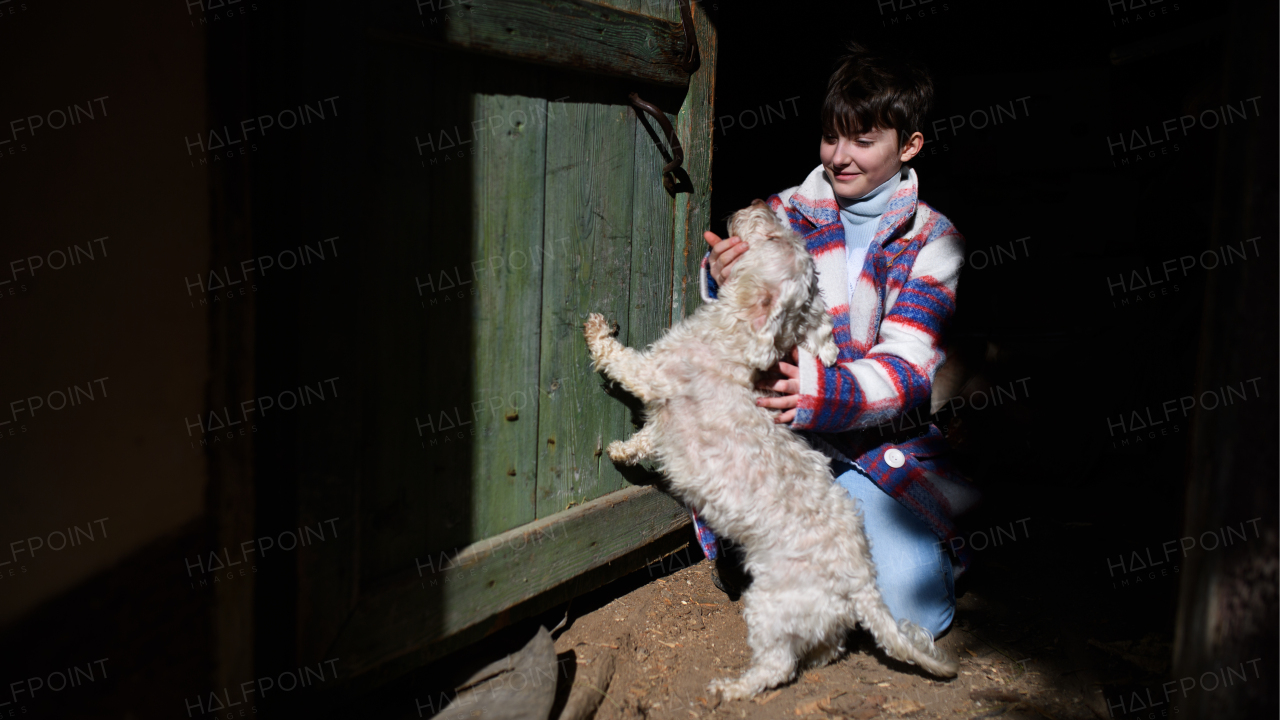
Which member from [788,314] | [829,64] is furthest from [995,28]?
[788,314]

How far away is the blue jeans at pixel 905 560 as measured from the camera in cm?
272

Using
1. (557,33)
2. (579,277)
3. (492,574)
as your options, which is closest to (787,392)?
(579,277)

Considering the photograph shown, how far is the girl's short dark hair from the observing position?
2.62m

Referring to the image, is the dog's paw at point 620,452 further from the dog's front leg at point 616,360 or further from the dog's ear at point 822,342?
the dog's ear at point 822,342

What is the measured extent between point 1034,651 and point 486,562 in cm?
231

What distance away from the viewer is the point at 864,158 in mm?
2670

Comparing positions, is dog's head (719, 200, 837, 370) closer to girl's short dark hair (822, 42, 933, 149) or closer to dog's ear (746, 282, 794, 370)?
dog's ear (746, 282, 794, 370)

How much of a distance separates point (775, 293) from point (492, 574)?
135cm

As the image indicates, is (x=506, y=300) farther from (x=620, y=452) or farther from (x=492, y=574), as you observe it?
(x=492, y=574)

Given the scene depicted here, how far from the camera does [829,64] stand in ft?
22.1

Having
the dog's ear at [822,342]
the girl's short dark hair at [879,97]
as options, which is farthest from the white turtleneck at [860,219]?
the dog's ear at [822,342]

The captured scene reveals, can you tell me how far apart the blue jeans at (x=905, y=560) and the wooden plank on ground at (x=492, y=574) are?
899 millimetres

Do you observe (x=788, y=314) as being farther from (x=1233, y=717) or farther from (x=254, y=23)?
(x=254, y=23)

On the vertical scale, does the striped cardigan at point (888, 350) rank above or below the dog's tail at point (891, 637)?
above
